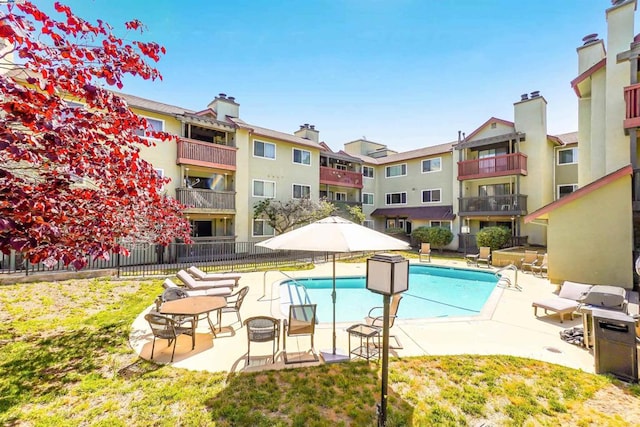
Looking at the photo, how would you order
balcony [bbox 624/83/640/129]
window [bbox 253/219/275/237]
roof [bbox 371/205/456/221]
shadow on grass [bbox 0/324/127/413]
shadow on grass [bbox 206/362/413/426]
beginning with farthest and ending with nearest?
roof [bbox 371/205/456/221] → window [bbox 253/219/275/237] → balcony [bbox 624/83/640/129] → shadow on grass [bbox 0/324/127/413] → shadow on grass [bbox 206/362/413/426]

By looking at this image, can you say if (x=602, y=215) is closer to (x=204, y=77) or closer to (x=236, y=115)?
(x=204, y=77)

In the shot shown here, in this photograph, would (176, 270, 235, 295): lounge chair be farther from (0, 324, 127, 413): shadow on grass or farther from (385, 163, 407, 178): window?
(385, 163, 407, 178): window

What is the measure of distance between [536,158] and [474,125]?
211 inches

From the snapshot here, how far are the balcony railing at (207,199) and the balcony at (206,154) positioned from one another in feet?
5.89

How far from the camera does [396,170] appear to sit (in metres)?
29.7

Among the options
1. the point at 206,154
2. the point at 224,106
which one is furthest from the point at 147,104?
the point at 224,106

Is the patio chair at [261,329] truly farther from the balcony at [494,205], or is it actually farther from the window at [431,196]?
the window at [431,196]

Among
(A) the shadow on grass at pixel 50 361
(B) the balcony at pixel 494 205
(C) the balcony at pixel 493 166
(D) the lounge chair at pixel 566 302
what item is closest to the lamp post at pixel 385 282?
(A) the shadow on grass at pixel 50 361

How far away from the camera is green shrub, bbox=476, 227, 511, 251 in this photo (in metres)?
19.5

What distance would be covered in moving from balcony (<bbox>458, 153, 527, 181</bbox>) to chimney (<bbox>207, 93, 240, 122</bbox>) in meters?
19.0

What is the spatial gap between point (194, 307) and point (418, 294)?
986 centimetres

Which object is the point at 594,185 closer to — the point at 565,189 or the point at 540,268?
the point at 540,268

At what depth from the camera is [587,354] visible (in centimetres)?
587

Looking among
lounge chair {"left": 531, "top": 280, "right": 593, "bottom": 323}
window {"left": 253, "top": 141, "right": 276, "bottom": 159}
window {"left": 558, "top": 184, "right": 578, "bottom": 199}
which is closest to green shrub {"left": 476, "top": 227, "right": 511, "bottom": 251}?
window {"left": 558, "top": 184, "right": 578, "bottom": 199}
